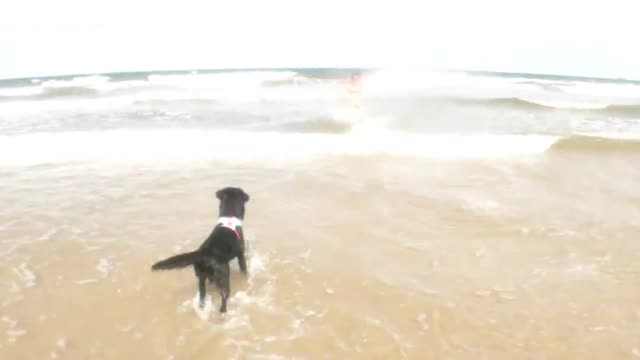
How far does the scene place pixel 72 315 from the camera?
481 centimetres

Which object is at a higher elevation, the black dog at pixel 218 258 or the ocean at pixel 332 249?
the black dog at pixel 218 258

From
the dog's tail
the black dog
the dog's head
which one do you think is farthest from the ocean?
the dog's head

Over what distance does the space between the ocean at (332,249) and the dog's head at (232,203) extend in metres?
0.58

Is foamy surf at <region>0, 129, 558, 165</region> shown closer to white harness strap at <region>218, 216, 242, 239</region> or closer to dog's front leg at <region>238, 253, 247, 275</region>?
white harness strap at <region>218, 216, 242, 239</region>

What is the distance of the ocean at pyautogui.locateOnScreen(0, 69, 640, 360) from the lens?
447 cm

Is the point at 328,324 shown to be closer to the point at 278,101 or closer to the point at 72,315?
the point at 72,315

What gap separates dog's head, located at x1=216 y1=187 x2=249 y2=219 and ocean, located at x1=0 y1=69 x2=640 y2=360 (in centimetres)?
58

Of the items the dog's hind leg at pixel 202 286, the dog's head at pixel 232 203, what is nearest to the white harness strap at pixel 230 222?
the dog's head at pixel 232 203

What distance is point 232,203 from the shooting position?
596cm

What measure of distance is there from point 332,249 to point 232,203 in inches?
51.6

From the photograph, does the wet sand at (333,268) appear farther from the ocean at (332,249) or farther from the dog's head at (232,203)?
the dog's head at (232,203)

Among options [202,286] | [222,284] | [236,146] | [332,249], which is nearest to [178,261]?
[202,286]

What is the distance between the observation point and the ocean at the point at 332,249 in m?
4.47

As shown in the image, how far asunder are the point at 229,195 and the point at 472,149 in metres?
8.70
